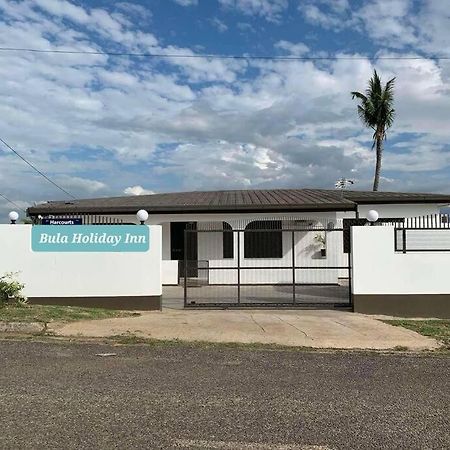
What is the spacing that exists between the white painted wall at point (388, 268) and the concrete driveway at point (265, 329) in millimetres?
1092

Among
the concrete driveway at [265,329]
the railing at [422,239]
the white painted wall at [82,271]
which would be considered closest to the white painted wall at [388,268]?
the railing at [422,239]

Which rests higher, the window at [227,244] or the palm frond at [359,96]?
the palm frond at [359,96]

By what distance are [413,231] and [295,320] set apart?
13.1 feet

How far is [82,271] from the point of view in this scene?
13.4 metres

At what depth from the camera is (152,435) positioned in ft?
15.6

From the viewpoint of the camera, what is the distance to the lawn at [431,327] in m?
10.2

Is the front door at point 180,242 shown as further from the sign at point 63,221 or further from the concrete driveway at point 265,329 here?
the concrete driveway at point 265,329

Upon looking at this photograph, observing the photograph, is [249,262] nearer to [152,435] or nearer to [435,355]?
[435,355]

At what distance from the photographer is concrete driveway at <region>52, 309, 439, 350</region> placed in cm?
972

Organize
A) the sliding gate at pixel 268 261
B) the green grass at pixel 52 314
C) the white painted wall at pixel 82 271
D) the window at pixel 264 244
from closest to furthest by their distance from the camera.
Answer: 1. the green grass at pixel 52 314
2. the white painted wall at pixel 82 271
3. the sliding gate at pixel 268 261
4. the window at pixel 264 244

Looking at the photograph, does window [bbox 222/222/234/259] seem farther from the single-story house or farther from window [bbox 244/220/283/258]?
window [bbox 244/220/283/258]

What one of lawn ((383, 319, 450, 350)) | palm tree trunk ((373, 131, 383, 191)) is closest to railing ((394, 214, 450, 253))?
lawn ((383, 319, 450, 350))

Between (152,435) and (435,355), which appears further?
(435,355)

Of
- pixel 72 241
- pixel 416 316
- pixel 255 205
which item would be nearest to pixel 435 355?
pixel 416 316
